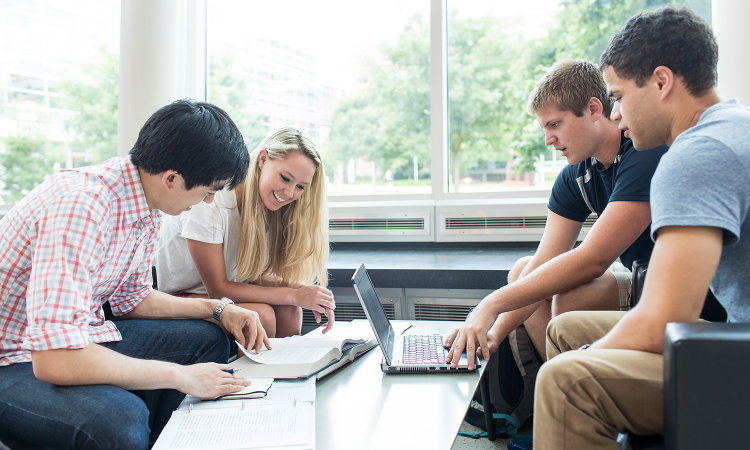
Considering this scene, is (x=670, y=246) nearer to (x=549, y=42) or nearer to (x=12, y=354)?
(x=12, y=354)

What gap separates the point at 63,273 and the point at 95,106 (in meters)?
3.23

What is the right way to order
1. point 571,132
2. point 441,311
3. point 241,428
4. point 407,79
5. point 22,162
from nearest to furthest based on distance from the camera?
point 241,428, point 571,132, point 441,311, point 407,79, point 22,162

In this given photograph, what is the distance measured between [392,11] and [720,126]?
2632 mm

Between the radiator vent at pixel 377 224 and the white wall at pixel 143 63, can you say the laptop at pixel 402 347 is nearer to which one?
the radiator vent at pixel 377 224

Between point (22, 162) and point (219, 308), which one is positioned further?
point (22, 162)

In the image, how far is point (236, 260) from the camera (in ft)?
6.37

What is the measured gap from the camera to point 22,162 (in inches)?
152

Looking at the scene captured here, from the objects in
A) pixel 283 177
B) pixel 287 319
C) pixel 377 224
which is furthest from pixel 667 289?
pixel 377 224

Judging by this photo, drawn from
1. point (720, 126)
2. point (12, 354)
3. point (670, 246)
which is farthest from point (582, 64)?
point (12, 354)

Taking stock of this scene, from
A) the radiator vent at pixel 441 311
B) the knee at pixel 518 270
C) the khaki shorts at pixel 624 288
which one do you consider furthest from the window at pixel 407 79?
the khaki shorts at pixel 624 288

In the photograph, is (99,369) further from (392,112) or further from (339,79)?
(339,79)

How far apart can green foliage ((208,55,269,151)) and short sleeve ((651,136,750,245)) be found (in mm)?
2959

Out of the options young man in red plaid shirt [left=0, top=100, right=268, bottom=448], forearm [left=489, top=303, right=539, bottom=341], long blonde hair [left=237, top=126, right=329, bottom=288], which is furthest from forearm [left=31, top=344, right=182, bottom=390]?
forearm [left=489, top=303, right=539, bottom=341]

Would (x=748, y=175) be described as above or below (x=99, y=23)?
below
